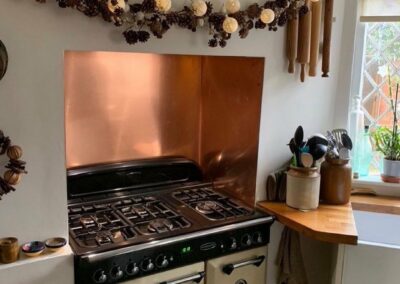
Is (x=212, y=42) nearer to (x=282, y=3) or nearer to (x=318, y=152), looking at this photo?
(x=282, y=3)

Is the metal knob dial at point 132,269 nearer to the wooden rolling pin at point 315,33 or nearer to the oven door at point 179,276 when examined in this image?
the oven door at point 179,276

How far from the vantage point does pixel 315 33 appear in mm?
1930

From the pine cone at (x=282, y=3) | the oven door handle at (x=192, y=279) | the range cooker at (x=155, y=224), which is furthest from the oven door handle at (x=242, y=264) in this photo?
the pine cone at (x=282, y=3)

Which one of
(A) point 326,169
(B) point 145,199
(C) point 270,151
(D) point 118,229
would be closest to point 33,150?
(D) point 118,229

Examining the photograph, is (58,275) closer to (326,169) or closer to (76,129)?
(76,129)

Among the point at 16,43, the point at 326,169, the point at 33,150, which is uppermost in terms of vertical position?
the point at 16,43

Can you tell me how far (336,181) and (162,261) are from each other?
89 centimetres

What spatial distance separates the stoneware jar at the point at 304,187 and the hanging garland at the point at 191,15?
62cm

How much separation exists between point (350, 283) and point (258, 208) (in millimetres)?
484

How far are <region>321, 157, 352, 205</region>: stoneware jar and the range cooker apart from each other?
1.10ft

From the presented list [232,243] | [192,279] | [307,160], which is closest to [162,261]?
[192,279]

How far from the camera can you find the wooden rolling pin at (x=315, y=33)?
190 cm

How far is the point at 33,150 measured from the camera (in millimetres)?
1372

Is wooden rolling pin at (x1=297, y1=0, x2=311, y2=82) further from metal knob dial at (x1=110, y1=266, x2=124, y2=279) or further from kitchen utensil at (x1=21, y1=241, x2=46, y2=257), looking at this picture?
kitchen utensil at (x1=21, y1=241, x2=46, y2=257)
